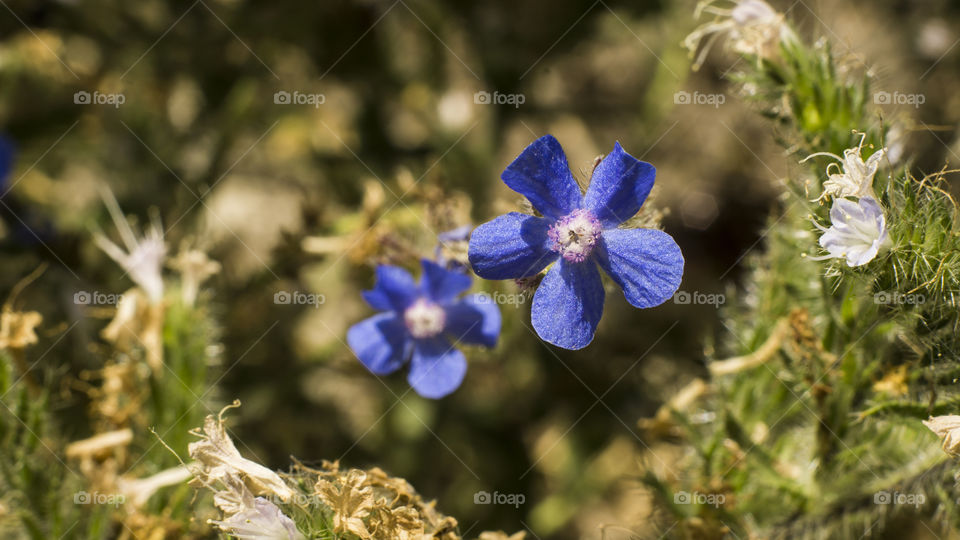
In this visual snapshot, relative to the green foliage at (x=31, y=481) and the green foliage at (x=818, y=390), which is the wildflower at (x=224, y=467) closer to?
the green foliage at (x=31, y=481)

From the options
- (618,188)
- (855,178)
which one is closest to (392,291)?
(618,188)

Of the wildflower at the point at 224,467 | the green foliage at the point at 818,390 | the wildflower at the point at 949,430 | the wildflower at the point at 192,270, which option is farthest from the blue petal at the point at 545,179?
the wildflower at the point at 192,270

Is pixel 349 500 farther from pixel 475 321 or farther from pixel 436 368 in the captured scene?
pixel 475 321

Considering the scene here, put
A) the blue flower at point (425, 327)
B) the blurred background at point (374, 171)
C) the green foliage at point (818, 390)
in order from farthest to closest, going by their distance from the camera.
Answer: the blurred background at point (374, 171)
the blue flower at point (425, 327)
the green foliage at point (818, 390)

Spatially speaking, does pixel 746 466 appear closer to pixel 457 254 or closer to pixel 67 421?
pixel 457 254

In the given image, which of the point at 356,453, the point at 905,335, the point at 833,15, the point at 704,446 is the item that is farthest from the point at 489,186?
the point at 833,15

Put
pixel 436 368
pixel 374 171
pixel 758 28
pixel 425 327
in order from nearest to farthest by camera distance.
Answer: pixel 758 28 < pixel 436 368 < pixel 425 327 < pixel 374 171

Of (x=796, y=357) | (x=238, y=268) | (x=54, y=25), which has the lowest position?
(x=796, y=357)
